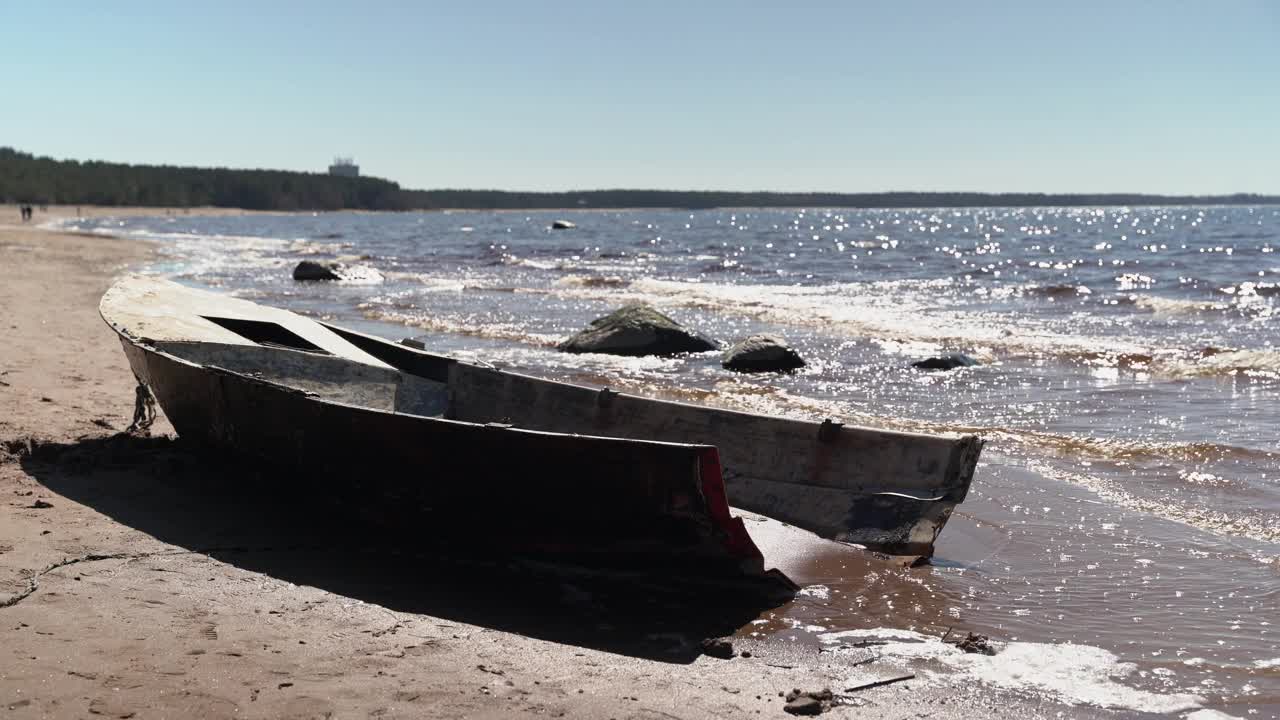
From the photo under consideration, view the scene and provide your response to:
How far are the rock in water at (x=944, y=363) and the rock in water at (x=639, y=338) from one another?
101 inches

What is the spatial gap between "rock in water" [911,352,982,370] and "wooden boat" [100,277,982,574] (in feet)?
20.6

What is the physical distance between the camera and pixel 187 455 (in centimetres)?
630

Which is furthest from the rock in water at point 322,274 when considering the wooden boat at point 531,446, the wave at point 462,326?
the wooden boat at point 531,446

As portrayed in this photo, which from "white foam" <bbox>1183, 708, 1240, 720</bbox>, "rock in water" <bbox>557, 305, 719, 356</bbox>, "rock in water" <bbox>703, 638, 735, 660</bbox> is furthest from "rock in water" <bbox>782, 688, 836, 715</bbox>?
"rock in water" <bbox>557, 305, 719, 356</bbox>

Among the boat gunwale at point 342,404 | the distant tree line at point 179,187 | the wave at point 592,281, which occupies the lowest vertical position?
the wave at point 592,281

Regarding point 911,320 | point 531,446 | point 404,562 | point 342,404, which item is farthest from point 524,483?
point 911,320

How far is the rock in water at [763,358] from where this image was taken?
11570mm

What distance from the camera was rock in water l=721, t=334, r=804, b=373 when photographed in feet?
38.0

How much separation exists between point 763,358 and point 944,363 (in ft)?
6.52

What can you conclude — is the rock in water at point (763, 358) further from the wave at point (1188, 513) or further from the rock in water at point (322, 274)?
the rock in water at point (322, 274)

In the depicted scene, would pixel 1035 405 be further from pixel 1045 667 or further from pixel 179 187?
pixel 179 187

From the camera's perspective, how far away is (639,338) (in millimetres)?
12781

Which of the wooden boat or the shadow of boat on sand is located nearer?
the shadow of boat on sand

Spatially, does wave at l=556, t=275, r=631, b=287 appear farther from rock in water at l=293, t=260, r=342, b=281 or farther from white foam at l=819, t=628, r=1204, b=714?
white foam at l=819, t=628, r=1204, b=714
